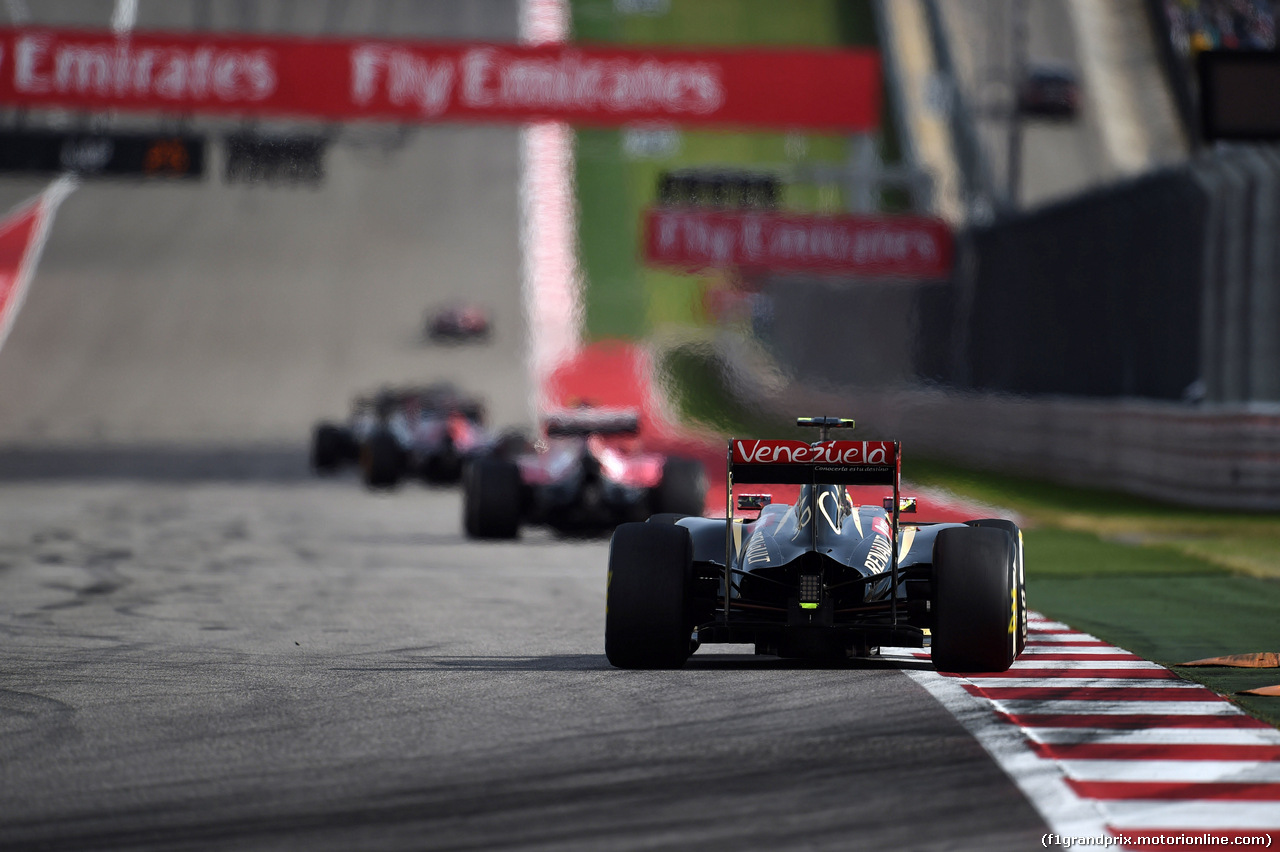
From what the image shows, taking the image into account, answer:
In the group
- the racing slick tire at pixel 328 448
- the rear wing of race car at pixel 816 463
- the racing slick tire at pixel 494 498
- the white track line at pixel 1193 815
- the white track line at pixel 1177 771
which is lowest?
the racing slick tire at pixel 328 448

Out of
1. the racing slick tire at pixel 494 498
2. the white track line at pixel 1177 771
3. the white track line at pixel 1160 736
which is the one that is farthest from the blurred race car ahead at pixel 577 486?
the white track line at pixel 1177 771

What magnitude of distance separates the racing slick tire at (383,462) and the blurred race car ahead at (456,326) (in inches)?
1065

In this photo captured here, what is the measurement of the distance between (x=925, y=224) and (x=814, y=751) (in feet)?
94.3

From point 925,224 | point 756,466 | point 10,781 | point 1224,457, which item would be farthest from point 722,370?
point 10,781

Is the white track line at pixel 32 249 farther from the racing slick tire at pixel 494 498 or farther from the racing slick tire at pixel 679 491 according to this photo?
the racing slick tire at pixel 679 491

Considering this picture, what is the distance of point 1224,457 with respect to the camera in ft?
69.8

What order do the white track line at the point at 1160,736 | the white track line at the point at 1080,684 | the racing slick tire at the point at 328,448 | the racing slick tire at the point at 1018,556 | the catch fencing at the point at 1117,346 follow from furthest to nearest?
the racing slick tire at the point at 328,448 < the catch fencing at the point at 1117,346 < the racing slick tire at the point at 1018,556 < the white track line at the point at 1080,684 < the white track line at the point at 1160,736

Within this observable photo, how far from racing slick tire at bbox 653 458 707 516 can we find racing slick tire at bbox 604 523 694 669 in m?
8.29

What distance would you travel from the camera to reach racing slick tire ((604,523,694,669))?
969 cm

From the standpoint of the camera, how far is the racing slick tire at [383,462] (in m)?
25.6

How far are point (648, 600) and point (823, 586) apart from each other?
2.78ft

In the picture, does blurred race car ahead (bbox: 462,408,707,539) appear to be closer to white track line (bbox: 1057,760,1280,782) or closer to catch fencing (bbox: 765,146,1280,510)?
catch fencing (bbox: 765,146,1280,510)

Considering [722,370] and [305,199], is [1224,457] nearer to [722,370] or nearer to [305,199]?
[722,370]

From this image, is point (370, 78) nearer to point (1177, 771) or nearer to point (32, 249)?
point (32, 249)
